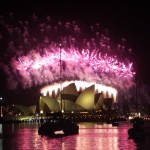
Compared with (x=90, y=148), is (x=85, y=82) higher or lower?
higher

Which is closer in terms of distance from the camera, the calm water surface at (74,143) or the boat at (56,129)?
the calm water surface at (74,143)

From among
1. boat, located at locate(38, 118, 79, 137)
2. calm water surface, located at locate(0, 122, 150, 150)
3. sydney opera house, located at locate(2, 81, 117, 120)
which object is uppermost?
sydney opera house, located at locate(2, 81, 117, 120)

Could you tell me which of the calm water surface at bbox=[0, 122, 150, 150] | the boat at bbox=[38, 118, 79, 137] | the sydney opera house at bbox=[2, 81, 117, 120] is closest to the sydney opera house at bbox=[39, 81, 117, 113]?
the sydney opera house at bbox=[2, 81, 117, 120]

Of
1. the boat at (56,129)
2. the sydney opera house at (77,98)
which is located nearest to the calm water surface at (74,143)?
the boat at (56,129)

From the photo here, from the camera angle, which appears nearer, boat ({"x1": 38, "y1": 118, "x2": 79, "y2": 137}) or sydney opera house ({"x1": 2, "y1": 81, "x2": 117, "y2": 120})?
boat ({"x1": 38, "y1": 118, "x2": 79, "y2": 137})

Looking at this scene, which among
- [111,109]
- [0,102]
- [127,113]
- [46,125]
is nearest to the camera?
[46,125]

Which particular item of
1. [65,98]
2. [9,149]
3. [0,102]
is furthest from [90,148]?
[0,102]

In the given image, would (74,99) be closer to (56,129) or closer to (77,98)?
(77,98)

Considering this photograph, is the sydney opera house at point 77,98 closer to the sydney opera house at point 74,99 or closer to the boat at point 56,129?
the sydney opera house at point 74,99

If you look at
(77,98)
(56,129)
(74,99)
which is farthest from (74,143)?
(74,99)

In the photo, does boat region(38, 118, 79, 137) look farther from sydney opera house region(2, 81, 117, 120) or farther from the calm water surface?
sydney opera house region(2, 81, 117, 120)

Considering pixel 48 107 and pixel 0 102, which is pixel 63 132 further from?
pixel 0 102
